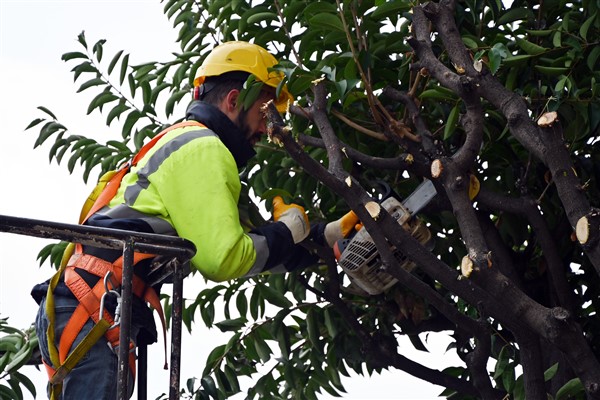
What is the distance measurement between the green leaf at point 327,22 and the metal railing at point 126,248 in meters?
1.22

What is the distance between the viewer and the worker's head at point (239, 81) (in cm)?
496

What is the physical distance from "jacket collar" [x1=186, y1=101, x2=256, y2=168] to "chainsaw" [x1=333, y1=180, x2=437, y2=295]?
1.79 ft

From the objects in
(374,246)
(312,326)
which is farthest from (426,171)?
(312,326)

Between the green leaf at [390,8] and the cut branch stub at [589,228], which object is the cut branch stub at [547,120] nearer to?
the cut branch stub at [589,228]

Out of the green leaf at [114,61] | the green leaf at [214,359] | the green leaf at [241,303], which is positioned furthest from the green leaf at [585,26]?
the green leaf at [214,359]

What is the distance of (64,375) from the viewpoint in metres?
4.05

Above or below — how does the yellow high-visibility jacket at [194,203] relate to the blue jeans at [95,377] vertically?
above

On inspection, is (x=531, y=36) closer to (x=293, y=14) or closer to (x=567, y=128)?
(x=567, y=128)

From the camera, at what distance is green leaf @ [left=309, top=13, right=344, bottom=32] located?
4730mm

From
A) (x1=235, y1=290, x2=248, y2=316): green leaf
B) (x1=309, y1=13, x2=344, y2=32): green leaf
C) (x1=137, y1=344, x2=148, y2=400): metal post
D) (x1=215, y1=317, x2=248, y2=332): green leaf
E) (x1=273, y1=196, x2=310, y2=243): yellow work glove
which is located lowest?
(x1=137, y1=344, x2=148, y2=400): metal post

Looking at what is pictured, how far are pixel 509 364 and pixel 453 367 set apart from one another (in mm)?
652

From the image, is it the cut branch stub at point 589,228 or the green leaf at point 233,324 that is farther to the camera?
the green leaf at point 233,324

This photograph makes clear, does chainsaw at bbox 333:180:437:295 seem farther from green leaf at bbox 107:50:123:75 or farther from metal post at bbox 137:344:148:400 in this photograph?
green leaf at bbox 107:50:123:75

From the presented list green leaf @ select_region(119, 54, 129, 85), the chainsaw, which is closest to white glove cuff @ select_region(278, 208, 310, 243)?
the chainsaw
